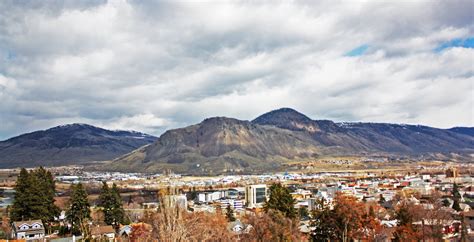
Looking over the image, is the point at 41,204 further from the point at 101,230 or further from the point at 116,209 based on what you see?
the point at 116,209

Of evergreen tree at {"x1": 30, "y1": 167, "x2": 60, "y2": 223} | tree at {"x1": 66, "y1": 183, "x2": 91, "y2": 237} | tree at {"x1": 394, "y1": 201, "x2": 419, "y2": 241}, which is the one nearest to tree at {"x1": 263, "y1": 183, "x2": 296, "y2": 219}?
tree at {"x1": 394, "y1": 201, "x2": 419, "y2": 241}

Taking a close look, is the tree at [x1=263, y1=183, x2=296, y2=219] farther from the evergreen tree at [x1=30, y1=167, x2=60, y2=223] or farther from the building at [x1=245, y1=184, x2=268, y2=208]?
the building at [x1=245, y1=184, x2=268, y2=208]

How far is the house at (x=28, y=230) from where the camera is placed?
39.8 metres

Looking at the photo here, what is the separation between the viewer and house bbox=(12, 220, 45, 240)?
131ft

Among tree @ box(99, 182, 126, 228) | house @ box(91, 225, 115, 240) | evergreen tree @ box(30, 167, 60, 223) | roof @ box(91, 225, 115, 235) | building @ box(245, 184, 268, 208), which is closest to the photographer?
house @ box(91, 225, 115, 240)

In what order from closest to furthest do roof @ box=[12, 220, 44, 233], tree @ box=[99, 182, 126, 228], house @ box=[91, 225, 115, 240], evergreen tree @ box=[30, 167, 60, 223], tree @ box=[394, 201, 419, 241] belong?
1. tree @ box=[394, 201, 419, 241]
2. roof @ box=[12, 220, 44, 233]
3. house @ box=[91, 225, 115, 240]
4. evergreen tree @ box=[30, 167, 60, 223]
5. tree @ box=[99, 182, 126, 228]

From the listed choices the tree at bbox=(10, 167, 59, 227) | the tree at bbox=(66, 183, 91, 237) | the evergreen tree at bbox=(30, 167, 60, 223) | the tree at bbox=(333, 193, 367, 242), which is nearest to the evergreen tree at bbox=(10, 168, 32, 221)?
the tree at bbox=(10, 167, 59, 227)

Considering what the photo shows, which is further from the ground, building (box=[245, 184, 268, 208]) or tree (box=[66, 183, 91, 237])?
tree (box=[66, 183, 91, 237])

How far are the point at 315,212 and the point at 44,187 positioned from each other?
2781 cm

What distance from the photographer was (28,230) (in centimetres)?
4056

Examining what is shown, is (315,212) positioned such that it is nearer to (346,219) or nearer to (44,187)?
(346,219)

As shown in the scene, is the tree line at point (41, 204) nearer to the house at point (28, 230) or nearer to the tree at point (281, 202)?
the house at point (28, 230)

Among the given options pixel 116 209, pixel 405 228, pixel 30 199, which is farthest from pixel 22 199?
pixel 405 228

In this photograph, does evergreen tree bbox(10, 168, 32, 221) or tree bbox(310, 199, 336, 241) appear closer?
tree bbox(310, 199, 336, 241)
